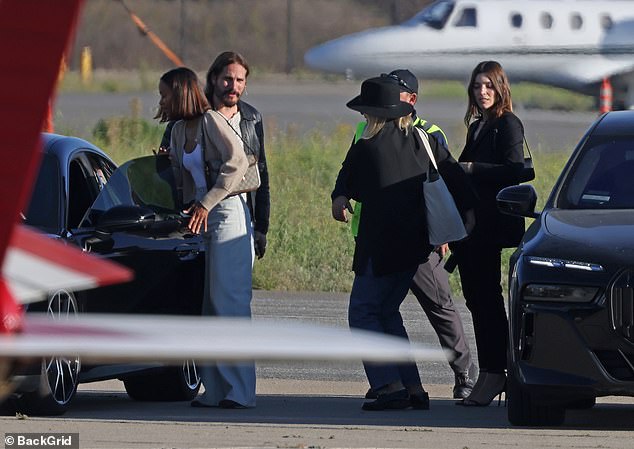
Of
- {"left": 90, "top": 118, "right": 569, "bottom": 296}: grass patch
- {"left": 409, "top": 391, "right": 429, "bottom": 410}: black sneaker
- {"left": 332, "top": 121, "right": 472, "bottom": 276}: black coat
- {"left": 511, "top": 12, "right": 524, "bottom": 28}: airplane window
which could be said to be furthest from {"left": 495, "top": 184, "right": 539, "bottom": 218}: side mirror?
{"left": 511, "top": 12, "right": 524, "bottom": 28}: airplane window

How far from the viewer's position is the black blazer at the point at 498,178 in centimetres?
866

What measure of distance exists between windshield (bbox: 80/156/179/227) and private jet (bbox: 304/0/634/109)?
29744 mm

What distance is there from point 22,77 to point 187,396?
7526 mm

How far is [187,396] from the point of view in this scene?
8969 millimetres

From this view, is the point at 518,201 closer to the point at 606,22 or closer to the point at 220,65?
the point at 220,65

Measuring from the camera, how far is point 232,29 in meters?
42.4

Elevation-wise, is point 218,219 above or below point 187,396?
above

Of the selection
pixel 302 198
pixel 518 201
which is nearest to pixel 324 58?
pixel 302 198

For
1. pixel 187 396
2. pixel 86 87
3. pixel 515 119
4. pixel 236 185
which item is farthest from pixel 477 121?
pixel 86 87

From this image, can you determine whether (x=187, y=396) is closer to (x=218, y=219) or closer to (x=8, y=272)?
(x=218, y=219)

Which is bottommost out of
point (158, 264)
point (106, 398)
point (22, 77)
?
point (106, 398)

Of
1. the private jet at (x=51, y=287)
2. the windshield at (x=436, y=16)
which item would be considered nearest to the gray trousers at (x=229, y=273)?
the private jet at (x=51, y=287)

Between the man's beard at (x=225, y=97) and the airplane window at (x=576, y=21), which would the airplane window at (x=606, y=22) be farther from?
the man's beard at (x=225, y=97)

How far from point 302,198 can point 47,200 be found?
530 inches
